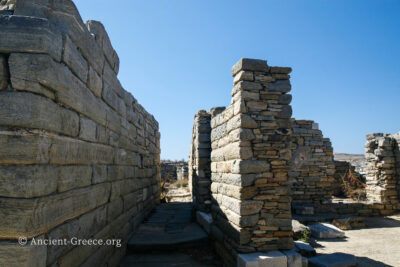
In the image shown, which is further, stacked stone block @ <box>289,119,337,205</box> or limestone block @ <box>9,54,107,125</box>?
stacked stone block @ <box>289,119,337,205</box>

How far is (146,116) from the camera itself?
281 inches

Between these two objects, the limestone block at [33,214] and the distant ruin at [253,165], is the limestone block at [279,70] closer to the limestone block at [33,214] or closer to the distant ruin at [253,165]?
the distant ruin at [253,165]

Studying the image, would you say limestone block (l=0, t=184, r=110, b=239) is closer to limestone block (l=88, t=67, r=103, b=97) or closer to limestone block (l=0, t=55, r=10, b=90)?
limestone block (l=0, t=55, r=10, b=90)

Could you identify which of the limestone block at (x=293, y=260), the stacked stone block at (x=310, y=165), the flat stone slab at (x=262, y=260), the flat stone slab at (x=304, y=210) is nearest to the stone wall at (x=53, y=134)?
the flat stone slab at (x=262, y=260)

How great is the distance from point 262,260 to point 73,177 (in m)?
2.70

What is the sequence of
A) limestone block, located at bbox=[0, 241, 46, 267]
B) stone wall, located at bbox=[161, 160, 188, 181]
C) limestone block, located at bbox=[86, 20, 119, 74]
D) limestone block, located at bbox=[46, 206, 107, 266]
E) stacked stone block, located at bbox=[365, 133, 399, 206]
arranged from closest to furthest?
limestone block, located at bbox=[0, 241, 46, 267], limestone block, located at bbox=[46, 206, 107, 266], limestone block, located at bbox=[86, 20, 119, 74], stacked stone block, located at bbox=[365, 133, 399, 206], stone wall, located at bbox=[161, 160, 188, 181]

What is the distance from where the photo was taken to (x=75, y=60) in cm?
243

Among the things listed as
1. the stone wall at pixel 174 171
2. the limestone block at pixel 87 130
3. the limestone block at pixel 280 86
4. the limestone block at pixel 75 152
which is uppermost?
the limestone block at pixel 280 86

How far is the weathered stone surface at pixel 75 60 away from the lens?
2.24m

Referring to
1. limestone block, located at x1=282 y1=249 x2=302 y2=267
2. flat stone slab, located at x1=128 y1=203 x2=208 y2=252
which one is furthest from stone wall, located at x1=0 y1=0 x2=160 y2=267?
limestone block, located at x1=282 y1=249 x2=302 y2=267

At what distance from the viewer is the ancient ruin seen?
173cm

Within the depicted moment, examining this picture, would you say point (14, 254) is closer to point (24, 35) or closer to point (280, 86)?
point (24, 35)

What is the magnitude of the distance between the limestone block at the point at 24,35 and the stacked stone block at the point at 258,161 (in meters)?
2.74

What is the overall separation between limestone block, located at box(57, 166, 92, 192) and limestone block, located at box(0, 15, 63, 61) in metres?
0.98
